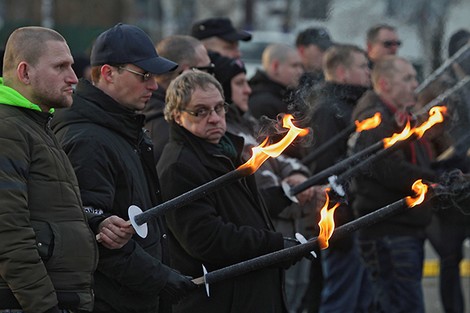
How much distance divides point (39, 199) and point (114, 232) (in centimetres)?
44

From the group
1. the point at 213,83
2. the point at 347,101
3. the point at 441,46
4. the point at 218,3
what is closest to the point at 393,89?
the point at 347,101

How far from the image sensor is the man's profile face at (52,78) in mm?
4219

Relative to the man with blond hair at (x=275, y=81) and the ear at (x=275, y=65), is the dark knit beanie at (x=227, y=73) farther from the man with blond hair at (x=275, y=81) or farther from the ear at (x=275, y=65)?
the ear at (x=275, y=65)

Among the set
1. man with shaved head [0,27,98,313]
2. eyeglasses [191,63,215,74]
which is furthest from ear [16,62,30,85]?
eyeglasses [191,63,215,74]

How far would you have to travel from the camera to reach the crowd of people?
4.09 meters

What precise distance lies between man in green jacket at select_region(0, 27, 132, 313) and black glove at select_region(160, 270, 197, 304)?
13.9 inches

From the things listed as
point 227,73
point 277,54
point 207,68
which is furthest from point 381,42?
point 207,68

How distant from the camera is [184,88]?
545 cm

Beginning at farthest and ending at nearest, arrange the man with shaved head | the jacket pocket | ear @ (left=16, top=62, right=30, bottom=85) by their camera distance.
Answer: ear @ (left=16, top=62, right=30, bottom=85), the jacket pocket, the man with shaved head

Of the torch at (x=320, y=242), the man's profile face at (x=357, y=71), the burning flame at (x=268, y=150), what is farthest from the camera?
the man's profile face at (x=357, y=71)

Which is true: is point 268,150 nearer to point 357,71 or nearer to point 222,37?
point 222,37

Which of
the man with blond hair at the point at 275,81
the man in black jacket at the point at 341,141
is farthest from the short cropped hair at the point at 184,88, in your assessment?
the man with blond hair at the point at 275,81

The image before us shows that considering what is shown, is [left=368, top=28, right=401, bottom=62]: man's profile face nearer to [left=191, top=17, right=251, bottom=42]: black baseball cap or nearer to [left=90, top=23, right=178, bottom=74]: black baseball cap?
[left=191, top=17, right=251, bottom=42]: black baseball cap

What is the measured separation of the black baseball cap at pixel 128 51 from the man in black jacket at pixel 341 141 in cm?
301
